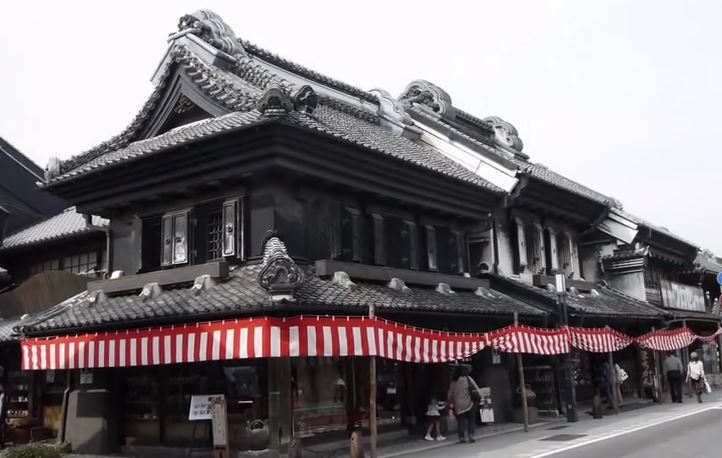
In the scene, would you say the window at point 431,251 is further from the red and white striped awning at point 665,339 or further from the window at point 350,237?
the red and white striped awning at point 665,339

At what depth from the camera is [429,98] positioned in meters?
28.2

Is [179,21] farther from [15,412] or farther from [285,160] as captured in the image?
[15,412]

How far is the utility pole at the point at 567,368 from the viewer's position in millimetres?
20875

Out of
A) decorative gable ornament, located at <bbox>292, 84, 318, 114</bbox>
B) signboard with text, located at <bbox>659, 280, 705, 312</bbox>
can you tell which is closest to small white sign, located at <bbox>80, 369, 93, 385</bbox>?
decorative gable ornament, located at <bbox>292, 84, 318, 114</bbox>

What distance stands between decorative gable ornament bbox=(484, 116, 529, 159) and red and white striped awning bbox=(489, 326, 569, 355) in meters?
11.3

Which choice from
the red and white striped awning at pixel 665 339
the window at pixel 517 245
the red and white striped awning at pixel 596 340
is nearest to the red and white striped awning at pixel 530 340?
the red and white striped awning at pixel 596 340

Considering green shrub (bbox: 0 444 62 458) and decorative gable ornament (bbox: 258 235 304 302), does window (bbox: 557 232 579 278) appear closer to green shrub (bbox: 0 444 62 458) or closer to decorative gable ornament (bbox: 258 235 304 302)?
decorative gable ornament (bbox: 258 235 304 302)

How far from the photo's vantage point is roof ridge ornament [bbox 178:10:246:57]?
20.2m

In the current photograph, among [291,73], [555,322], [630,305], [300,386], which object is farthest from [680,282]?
[300,386]

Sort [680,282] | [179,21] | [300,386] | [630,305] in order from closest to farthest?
[300,386]
[179,21]
[630,305]
[680,282]

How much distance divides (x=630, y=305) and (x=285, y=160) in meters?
18.0

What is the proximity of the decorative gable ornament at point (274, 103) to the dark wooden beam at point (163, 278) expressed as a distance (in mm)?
3634

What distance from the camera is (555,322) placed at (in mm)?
22141

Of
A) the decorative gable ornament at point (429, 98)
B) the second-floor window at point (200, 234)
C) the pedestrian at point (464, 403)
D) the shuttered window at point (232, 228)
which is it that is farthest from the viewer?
the decorative gable ornament at point (429, 98)
